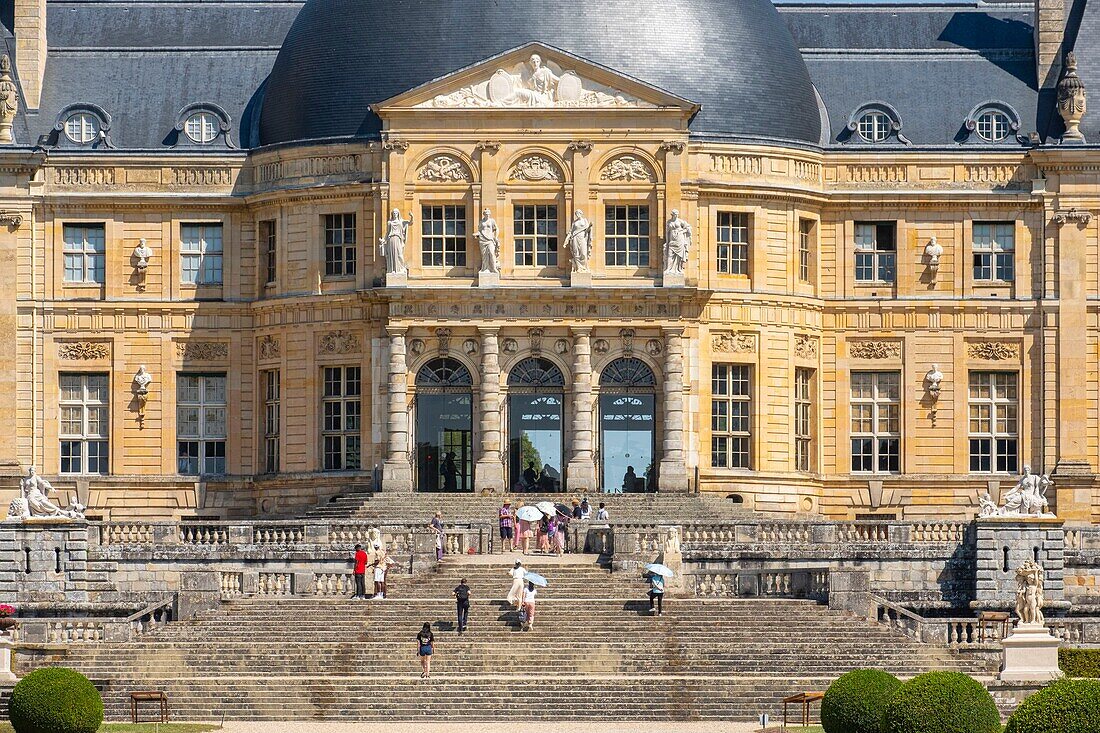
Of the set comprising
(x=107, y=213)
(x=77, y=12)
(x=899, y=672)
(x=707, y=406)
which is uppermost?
(x=77, y=12)

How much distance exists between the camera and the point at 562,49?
86.3 m

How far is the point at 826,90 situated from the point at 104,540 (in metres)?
27.5

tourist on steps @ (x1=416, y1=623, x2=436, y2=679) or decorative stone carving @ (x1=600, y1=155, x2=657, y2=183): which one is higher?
decorative stone carving @ (x1=600, y1=155, x2=657, y2=183)

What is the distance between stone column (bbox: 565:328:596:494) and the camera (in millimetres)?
84625

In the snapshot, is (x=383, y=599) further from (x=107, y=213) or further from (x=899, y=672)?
(x=107, y=213)

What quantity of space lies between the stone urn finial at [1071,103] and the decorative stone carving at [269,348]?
77.0ft

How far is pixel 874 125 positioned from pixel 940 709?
128 ft

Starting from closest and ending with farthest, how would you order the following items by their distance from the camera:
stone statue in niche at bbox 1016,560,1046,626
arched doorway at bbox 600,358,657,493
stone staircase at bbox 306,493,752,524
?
stone statue in niche at bbox 1016,560,1046,626, stone staircase at bbox 306,493,752,524, arched doorway at bbox 600,358,657,493

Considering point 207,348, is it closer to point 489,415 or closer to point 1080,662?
point 489,415

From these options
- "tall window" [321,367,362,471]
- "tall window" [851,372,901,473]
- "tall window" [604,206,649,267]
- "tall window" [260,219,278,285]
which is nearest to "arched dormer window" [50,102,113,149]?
"tall window" [260,219,278,285]

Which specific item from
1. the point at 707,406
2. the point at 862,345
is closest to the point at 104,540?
the point at 707,406

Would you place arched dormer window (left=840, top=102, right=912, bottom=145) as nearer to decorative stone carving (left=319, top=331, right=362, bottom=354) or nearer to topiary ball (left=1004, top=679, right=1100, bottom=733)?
decorative stone carving (left=319, top=331, right=362, bottom=354)

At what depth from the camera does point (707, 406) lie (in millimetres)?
86875

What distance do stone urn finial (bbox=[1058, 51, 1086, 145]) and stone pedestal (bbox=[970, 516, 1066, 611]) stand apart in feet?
63.4
